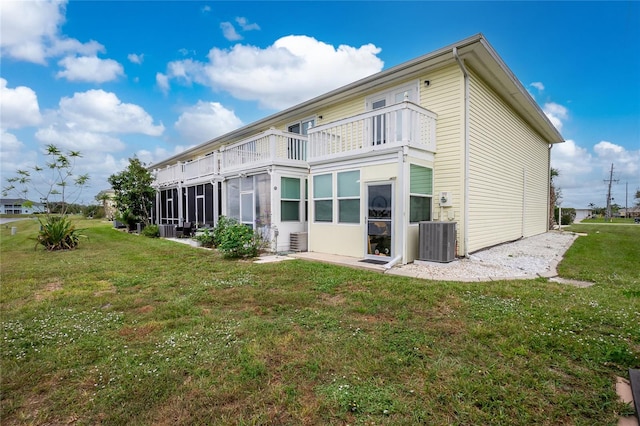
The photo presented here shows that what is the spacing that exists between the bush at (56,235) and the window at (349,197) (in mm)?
9816

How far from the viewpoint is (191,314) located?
413 centimetres

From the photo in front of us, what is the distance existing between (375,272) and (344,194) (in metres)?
2.86

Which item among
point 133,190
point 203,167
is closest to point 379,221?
point 203,167

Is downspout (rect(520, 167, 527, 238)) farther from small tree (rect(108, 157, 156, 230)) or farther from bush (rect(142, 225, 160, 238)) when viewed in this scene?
small tree (rect(108, 157, 156, 230))

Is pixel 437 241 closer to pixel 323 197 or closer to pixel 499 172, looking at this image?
pixel 323 197

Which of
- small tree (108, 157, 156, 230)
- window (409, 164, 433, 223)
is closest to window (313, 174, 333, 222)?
window (409, 164, 433, 223)

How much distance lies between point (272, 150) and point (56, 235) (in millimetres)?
8123

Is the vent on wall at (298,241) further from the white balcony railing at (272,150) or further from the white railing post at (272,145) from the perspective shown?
the white railing post at (272,145)

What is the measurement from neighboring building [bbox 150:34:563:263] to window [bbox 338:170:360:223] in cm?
3

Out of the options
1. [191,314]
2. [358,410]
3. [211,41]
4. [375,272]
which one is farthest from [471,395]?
[211,41]

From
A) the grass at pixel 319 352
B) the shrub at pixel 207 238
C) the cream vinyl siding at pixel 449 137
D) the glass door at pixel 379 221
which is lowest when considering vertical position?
the grass at pixel 319 352

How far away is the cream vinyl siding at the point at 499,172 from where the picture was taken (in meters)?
8.72

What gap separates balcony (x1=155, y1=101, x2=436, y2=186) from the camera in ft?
25.0

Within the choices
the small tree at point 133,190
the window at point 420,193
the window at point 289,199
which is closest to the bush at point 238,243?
the window at point 289,199
